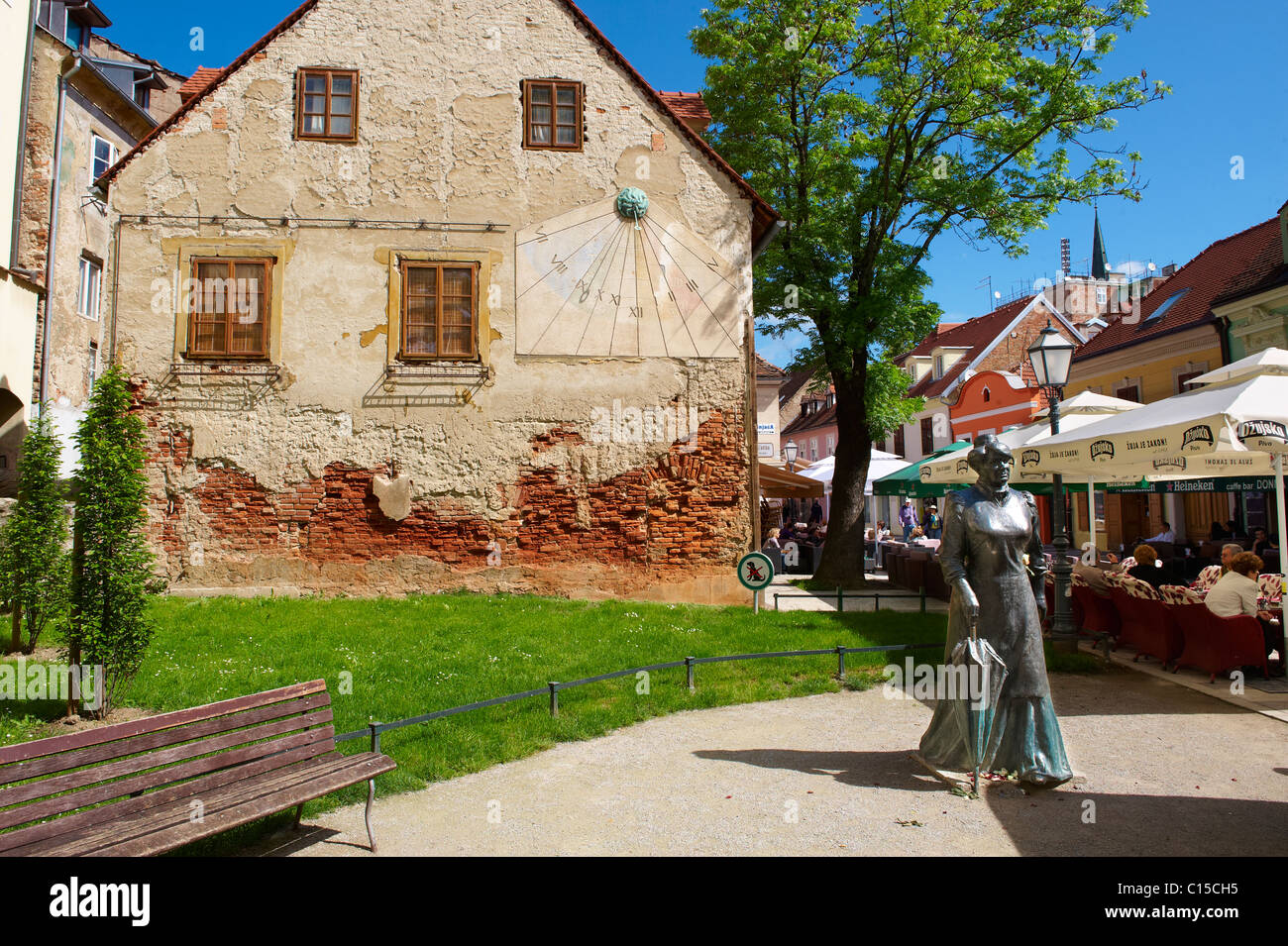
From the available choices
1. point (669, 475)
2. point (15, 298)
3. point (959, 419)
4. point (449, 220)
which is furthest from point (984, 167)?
point (959, 419)

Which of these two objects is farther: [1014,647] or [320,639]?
[320,639]

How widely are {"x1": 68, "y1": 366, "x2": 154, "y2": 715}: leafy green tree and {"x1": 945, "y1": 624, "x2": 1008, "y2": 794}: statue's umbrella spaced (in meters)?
6.70

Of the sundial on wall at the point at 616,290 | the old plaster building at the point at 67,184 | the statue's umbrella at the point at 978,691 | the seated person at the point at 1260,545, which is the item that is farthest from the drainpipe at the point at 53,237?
the seated person at the point at 1260,545

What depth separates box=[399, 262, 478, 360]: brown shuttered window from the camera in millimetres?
14586

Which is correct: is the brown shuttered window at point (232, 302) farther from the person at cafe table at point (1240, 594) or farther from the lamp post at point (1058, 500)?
the person at cafe table at point (1240, 594)

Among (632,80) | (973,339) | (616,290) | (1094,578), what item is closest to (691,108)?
(632,80)

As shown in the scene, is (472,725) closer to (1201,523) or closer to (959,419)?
(1201,523)

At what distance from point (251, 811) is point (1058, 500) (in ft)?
34.6

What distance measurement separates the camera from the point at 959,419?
40.1 m

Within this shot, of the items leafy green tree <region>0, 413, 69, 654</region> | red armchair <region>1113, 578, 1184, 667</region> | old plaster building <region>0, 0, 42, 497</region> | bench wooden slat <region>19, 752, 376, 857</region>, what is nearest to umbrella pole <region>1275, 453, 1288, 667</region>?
red armchair <region>1113, 578, 1184, 667</region>

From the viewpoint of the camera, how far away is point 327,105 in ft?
48.2

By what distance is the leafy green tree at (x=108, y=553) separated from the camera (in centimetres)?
742

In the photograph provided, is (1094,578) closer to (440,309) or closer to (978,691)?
(978,691)
